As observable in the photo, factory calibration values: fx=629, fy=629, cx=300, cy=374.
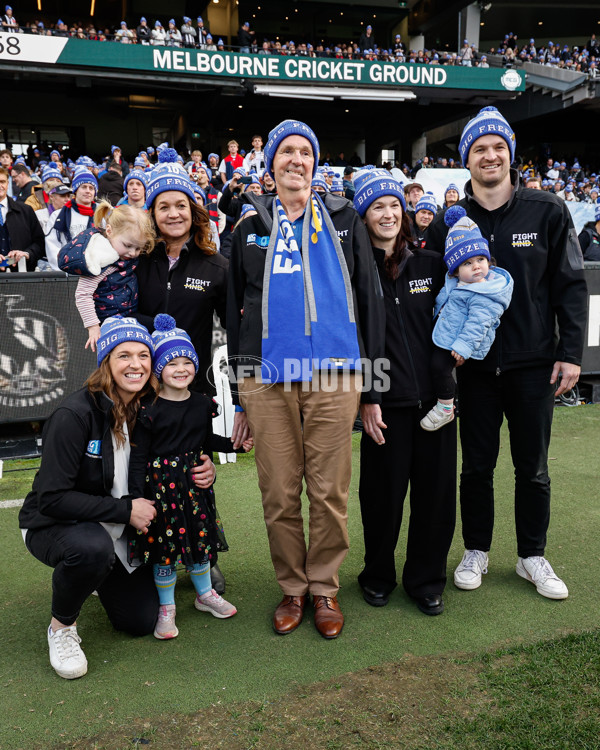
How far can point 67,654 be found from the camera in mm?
2666

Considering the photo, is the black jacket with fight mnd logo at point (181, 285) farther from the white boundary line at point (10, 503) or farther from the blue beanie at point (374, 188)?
the white boundary line at point (10, 503)

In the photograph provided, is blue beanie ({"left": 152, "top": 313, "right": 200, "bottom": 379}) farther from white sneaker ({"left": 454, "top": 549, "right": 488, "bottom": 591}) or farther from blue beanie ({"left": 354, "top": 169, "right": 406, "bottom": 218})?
white sneaker ({"left": 454, "top": 549, "right": 488, "bottom": 591})

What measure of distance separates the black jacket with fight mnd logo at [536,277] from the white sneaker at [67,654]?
7.50 ft

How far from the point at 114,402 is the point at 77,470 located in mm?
333

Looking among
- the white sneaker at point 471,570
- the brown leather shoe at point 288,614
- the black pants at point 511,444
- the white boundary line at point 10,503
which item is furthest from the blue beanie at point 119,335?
the white boundary line at point 10,503

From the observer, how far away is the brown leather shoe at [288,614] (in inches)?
115

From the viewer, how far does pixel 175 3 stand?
103ft

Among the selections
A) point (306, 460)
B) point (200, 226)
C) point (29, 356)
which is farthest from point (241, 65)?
point (306, 460)

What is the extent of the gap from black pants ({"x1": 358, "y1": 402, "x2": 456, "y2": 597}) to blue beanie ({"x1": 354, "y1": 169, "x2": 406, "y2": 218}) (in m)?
0.97

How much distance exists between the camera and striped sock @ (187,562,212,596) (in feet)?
10.1

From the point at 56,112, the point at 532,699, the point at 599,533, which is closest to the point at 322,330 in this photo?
the point at 532,699

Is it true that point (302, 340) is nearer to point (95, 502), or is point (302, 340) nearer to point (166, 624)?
point (95, 502)

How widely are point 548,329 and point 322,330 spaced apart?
47.4 inches

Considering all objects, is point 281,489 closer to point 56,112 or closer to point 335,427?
point 335,427
